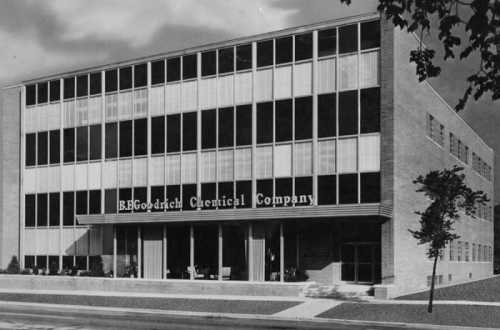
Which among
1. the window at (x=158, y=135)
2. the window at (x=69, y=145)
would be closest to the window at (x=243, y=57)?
the window at (x=158, y=135)

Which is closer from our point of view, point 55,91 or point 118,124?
point 118,124

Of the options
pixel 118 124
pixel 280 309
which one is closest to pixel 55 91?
pixel 118 124

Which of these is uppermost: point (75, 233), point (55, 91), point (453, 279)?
point (55, 91)

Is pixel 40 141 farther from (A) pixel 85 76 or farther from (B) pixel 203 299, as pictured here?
(B) pixel 203 299

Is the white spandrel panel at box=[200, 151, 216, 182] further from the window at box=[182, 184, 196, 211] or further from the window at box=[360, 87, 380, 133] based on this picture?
the window at box=[360, 87, 380, 133]

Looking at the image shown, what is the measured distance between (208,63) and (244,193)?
8.31 meters

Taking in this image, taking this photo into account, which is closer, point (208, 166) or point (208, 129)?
point (208, 166)

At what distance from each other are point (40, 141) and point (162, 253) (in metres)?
14.2

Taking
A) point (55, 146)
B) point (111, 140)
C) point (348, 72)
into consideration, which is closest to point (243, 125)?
point (348, 72)

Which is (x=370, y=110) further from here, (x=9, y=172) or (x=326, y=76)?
(x=9, y=172)

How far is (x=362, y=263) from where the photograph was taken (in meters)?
37.9

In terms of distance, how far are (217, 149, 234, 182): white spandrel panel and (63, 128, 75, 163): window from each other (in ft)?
39.9

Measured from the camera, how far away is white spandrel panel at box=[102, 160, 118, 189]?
46719 mm

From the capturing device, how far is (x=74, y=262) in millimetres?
48250
